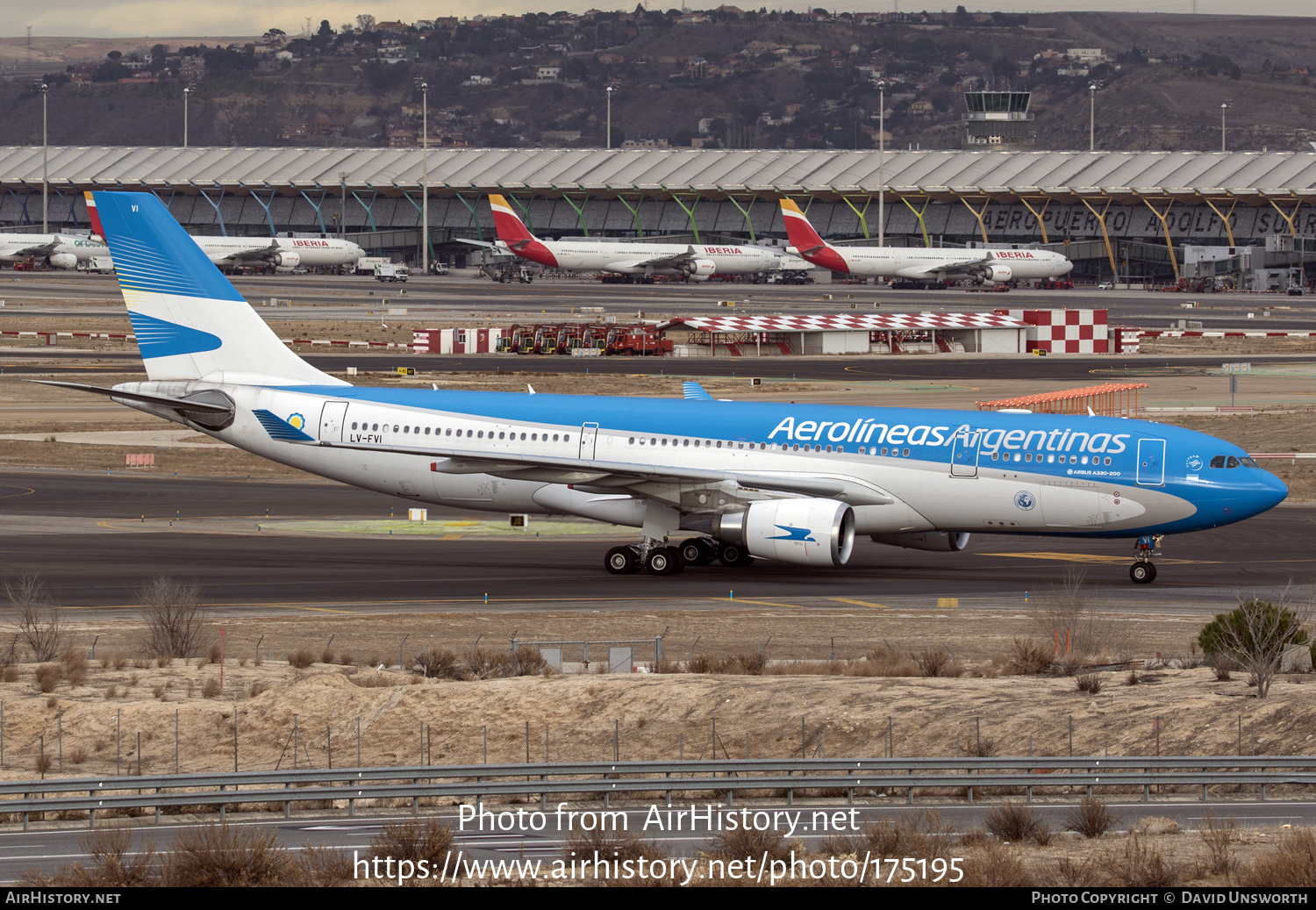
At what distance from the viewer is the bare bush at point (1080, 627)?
31.7m

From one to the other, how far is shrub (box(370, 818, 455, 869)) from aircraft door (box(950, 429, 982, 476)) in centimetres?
2341

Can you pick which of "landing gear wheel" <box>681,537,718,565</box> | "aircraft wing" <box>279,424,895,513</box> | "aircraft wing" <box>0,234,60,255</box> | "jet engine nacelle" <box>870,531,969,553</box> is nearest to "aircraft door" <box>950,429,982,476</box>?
"aircraft wing" <box>279,424,895,513</box>

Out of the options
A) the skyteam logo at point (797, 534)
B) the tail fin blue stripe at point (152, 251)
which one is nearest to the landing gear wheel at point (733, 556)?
the skyteam logo at point (797, 534)

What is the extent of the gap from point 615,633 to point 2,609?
14.0 meters

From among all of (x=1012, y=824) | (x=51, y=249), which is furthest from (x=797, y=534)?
(x=51, y=249)

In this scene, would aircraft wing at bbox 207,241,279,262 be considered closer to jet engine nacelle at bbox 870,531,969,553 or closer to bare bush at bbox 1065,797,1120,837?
jet engine nacelle at bbox 870,531,969,553

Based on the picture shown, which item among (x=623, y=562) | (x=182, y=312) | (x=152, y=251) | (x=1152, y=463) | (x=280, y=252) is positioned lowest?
(x=623, y=562)

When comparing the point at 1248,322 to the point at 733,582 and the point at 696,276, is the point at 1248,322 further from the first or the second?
the point at 733,582

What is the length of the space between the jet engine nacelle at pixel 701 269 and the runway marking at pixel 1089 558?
455 feet

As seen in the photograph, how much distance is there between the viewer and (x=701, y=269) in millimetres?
180625

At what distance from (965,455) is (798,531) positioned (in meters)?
4.63

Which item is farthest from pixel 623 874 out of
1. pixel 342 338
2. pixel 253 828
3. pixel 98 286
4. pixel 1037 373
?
pixel 98 286

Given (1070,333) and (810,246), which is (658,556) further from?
(810,246)

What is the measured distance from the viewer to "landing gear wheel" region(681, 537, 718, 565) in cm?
4188
